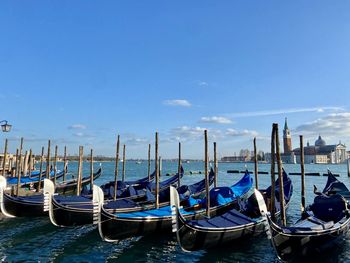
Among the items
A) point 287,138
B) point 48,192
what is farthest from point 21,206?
point 287,138

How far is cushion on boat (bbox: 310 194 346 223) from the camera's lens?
9172mm

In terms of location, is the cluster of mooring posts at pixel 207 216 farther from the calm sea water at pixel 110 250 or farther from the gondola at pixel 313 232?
the calm sea water at pixel 110 250

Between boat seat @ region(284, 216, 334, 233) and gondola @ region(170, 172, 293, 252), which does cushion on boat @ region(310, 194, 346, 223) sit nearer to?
boat seat @ region(284, 216, 334, 233)

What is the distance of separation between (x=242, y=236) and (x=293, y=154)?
120 m

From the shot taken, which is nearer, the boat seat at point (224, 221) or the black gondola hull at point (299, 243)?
the black gondola hull at point (299, 243)

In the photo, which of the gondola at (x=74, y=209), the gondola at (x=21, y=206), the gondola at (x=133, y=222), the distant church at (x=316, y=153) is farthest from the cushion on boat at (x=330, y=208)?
the distant church at (x=316, y=153)

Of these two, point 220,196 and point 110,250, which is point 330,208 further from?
point 110,250

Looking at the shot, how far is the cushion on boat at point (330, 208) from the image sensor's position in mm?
9172

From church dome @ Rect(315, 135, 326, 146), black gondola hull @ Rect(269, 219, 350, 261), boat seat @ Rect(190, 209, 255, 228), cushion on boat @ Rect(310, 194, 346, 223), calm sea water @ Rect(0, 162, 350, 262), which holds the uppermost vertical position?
church dome @ Rect(315, 135, 326, 146)

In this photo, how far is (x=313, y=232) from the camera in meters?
7.38

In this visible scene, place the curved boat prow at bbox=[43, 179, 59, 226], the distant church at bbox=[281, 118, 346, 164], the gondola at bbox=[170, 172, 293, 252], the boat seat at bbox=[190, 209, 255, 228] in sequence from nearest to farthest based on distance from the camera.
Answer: the gondola at bbox=[170, 172, 293, 252] < the boat seat at bbox=[190, 209, 255, 228] < the curved boat prow at bbox=[43, 179, 59, 226] < the distant church at bbox=[281, 118, 346, 164]

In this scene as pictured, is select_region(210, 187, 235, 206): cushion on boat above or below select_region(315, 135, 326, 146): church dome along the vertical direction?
below

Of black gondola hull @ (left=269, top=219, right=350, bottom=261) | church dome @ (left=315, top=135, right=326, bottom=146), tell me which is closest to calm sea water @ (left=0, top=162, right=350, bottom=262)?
black gondola hull @ (left=269, top=219, right=350, bottom=261)

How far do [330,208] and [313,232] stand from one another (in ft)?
7.97
